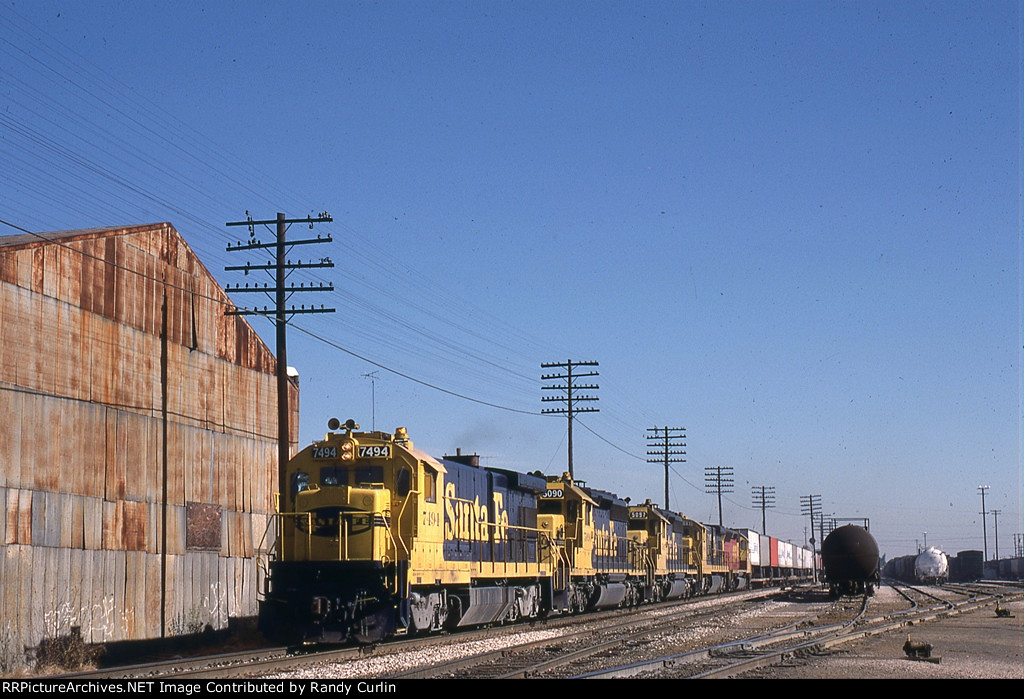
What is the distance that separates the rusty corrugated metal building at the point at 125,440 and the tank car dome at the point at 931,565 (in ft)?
199

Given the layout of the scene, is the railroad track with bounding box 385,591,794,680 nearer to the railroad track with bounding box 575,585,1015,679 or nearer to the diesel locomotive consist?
the railroad track with bounding box 575,585,1015,679

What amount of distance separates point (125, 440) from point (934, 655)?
18.0 m

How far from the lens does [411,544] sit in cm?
2153

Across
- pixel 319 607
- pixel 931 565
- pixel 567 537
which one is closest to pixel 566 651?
pixel 319 607

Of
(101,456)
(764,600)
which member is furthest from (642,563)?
(101,456)

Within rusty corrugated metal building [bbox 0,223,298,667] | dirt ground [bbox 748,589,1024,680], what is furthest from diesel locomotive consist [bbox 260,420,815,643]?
dirt ground [bbox 748,589,1024,680]

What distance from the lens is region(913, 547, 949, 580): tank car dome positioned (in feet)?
266

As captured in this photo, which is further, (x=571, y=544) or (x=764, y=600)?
(x=764, y=600)

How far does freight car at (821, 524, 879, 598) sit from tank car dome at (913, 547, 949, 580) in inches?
1424

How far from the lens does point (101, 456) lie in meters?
26.1

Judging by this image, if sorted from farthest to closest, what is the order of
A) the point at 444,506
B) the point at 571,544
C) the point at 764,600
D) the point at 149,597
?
the point at 764,600
the point at 571,544
the point at 149,597
the point at 444,506

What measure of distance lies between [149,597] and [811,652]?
52.2 feet
